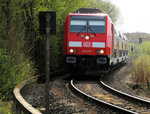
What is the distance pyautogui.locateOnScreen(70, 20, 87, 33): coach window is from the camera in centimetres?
1414

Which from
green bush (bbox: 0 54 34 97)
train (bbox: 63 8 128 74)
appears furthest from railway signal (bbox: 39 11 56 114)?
train (bbox: 63 8 128 74)

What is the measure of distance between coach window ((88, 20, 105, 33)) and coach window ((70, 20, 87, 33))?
0.26 metres

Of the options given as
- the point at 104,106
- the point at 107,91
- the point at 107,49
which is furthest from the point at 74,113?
the point at 107,49

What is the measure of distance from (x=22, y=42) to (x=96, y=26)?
4.26m

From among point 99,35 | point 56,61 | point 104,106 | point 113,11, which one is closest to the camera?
point 104,106

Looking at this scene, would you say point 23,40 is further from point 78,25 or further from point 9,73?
point 9,73

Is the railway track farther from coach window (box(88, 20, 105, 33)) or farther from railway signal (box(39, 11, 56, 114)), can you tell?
coach window (box(88, 20, 105, 33))

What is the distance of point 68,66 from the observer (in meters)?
14.8

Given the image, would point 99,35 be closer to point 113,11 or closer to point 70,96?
point 70,96

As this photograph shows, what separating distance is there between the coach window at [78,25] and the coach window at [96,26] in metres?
0.26

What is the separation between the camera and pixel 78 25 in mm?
14219

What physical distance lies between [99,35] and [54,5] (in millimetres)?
5235

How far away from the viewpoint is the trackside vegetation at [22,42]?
9.28 meters

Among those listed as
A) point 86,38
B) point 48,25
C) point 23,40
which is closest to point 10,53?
point 23,40
